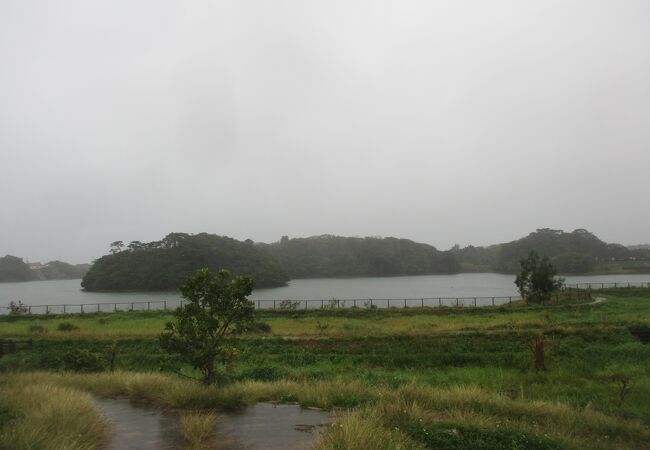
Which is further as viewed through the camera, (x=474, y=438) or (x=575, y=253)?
(x=575, y=253)

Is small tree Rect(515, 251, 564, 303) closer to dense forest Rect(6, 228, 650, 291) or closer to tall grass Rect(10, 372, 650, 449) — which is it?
tall grass Rect(10, 372, 650, 449)

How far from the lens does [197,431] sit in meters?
6.20

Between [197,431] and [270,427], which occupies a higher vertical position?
[197,431]

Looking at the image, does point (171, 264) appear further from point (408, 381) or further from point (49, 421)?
point (49, 421)

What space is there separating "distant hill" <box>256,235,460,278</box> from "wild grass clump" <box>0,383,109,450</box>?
122m

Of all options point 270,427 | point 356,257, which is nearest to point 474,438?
point 270,427

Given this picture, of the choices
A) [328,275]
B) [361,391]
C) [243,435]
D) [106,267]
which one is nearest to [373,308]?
[361,391]

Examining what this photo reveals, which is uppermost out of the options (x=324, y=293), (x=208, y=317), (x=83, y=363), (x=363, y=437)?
(x=208, y=317)

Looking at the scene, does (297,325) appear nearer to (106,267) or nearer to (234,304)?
(234,304)

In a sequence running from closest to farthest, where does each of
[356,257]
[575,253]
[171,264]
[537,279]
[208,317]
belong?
[208,317] → [537,279] → [171,264] → [575,253] → [356,257]

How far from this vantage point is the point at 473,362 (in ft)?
53.2

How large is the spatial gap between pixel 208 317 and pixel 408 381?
19.6 ft

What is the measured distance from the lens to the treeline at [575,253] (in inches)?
4478

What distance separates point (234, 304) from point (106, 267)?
100 metres
